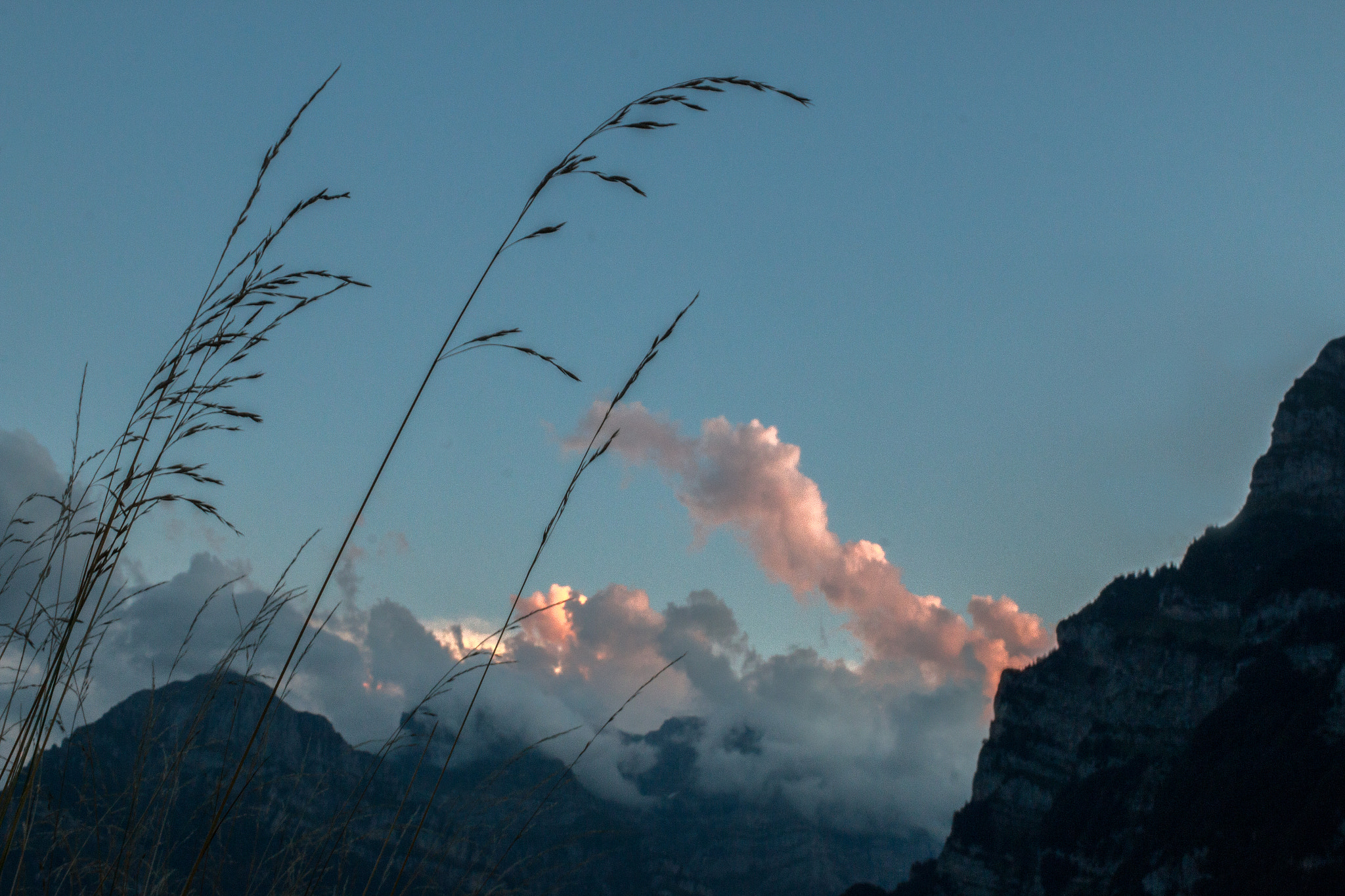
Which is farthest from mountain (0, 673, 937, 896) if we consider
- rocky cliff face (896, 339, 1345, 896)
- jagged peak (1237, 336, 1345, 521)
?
jagged peak (1237, 336, 1345, 521)

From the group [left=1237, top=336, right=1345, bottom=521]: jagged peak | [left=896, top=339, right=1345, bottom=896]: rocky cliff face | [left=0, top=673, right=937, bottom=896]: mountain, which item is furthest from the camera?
[left=1237, top=336, right=1345, bottom=521]: jagged peak

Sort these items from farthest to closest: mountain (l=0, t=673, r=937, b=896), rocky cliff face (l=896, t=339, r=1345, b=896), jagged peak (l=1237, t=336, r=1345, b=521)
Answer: jagged peak (l=1237, t=336, r=1345, b=521) → rocky cliff face (l=896, t=339, r=1345, b=896) → mountain (l=0, t=673, r=937, b=896)

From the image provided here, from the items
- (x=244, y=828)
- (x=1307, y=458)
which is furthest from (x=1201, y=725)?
(x=244, y=828)

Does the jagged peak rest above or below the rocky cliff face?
above

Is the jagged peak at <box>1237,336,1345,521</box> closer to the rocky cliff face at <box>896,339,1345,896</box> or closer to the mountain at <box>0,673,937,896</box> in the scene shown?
the rocky cliff face at <box>896,339,1345,896</box>

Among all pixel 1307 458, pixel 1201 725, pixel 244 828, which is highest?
pixel 1307 458

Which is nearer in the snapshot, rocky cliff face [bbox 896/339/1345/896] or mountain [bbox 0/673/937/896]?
mountain [bbox 0/673/937/896]

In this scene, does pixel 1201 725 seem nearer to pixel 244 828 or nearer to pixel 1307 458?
pixel 1307 458

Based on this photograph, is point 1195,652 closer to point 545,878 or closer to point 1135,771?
point 1135,771

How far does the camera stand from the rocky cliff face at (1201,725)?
8869cm

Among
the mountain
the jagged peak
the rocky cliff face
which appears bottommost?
the mountain

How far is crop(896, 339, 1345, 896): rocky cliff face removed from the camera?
291 feet

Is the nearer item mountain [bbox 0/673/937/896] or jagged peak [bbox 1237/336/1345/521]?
mountain [bbox 0/673/937/896]

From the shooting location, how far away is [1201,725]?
116m
